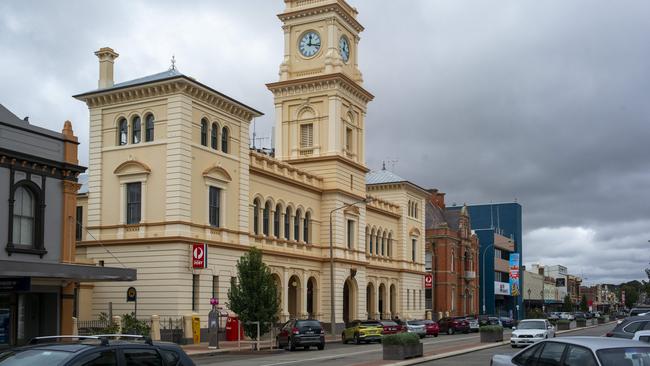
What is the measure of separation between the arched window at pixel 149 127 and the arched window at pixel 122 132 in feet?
4.84

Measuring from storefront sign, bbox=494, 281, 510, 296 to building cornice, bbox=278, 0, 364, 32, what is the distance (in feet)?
171

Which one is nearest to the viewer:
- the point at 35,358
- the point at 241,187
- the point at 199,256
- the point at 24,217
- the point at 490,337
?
the point at 35,358

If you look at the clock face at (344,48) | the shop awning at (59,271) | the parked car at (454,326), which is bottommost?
the parked car at (454,326)

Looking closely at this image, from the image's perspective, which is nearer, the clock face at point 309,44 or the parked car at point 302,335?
the parked car at point 302,335

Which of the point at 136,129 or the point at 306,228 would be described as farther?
the point at 306,228

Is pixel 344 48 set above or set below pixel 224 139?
above

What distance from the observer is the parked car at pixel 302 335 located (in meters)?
38.5

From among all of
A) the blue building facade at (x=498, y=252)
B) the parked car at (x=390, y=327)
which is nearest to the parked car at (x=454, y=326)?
the parked car at (x=390, y=327)

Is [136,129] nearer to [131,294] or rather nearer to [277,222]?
[131,294]

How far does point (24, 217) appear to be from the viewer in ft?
102

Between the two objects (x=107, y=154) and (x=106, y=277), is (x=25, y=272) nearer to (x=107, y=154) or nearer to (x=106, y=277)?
(x=106, y=277)

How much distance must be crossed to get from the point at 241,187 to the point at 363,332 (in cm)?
1049

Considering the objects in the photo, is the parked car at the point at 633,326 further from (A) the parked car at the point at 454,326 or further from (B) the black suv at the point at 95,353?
(A) the parked car at the point at 454,326

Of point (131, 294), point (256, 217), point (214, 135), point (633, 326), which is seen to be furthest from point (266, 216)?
point (633, 326)
